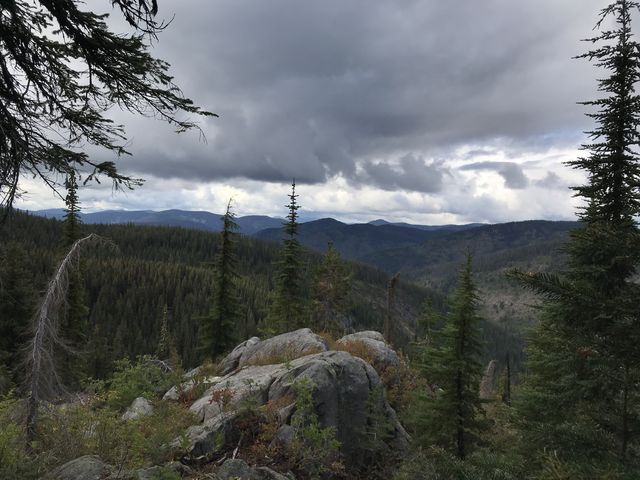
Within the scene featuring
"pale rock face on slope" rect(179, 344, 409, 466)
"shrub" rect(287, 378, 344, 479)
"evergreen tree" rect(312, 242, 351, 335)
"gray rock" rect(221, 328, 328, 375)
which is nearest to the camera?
"shrub" rect(287, 378, 344, 479)

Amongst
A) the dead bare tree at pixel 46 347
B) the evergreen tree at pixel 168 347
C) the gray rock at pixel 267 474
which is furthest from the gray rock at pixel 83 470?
the evergreen tree at pixel 168 347

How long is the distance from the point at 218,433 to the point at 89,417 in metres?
2.69

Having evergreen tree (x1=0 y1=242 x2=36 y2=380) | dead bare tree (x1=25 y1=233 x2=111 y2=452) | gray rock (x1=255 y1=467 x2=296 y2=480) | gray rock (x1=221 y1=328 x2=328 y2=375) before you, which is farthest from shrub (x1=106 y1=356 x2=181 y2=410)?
evergreen tree (x1=0 y1=242 x2=36 y2=380)

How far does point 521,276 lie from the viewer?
4477 millimetres

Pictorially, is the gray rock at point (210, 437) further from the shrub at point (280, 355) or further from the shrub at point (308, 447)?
the shrub at point (280, 355)

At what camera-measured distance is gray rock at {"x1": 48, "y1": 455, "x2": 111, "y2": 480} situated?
5.88m

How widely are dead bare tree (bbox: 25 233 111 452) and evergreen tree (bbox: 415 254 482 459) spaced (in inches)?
542

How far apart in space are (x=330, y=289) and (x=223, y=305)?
9.84 metres

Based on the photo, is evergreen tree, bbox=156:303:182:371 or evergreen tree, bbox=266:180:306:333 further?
evergreen tree, bbox=266:180:306:333

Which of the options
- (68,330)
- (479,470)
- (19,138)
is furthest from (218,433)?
(68,330)

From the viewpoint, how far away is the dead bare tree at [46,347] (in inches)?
290

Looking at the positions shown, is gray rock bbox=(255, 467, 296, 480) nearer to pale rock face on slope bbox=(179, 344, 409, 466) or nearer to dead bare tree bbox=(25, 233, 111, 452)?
pale rock face on slope bbox=(179, 344, 409, 466)

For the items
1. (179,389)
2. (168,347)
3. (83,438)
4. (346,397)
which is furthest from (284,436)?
(168,347)

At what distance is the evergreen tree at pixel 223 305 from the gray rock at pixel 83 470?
24532mm
